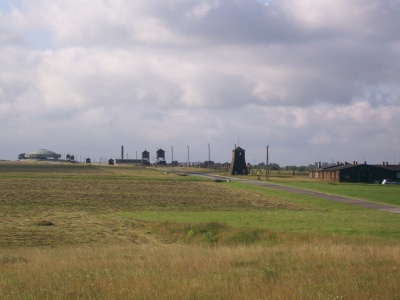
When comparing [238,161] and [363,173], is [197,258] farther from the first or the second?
[238,161]

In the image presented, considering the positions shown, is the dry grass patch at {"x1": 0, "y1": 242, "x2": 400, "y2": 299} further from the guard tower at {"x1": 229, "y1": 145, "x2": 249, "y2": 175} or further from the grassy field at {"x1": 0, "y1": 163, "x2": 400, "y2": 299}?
the guard tower at {"x1": 229, "y1": 145, "x2": 249, "y2": 175}

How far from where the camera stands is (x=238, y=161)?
449 feet

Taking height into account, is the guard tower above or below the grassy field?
above

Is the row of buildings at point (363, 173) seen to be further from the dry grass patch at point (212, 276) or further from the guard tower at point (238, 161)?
the dry grass patch at point (212, 276)

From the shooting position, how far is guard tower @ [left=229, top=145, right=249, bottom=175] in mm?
136250

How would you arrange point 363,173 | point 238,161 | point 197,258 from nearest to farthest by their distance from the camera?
point 197,258
point 363,173
point 238,161

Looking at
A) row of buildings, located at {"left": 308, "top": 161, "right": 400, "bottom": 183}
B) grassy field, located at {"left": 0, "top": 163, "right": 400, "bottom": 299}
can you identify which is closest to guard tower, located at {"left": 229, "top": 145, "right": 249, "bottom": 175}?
row of buildings, located at {"left": 308, "top": 161, "right": 400, "bottom": 183}

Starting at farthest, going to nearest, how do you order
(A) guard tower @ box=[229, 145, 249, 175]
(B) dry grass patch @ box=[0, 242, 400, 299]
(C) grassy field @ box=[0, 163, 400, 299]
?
(A) guard tower @ box=[229, 145, 249, 175]
(C) grassy field @ box=[0, 163, 400, 299]
(B) dry grass patch @ box=[0, 242, 400, 299]

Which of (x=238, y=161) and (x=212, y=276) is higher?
(x=238, y=161)

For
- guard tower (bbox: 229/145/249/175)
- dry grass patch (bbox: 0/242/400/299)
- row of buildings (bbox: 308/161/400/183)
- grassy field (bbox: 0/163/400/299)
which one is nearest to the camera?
dry grass patch (bbox: 0/242/400/299)

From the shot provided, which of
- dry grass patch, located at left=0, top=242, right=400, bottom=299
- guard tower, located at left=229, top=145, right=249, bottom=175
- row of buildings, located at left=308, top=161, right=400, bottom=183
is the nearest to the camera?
dry grass patch, located at left=0, top=242, right=400, bottom=299

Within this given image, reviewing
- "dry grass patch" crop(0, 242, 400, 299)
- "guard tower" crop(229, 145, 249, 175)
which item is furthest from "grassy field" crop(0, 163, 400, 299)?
"guard tower" crop(229, 145, 249, 175)

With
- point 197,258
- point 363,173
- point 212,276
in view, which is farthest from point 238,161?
point 212,276

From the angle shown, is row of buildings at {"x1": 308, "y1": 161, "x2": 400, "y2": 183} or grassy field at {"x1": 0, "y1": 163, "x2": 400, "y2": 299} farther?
row of buildings at {"x1": 308, "y1": 161, "x2": 400, "y2": 183}
